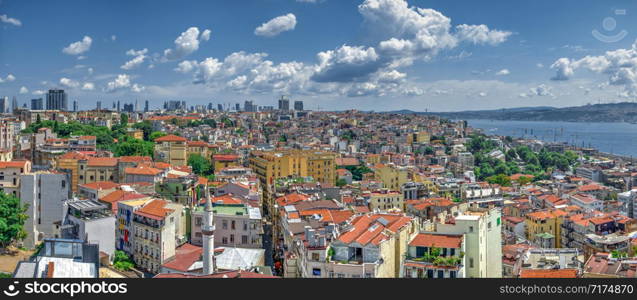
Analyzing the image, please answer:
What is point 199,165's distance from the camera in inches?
859

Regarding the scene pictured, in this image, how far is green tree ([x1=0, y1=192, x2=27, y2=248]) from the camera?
36.7 ft

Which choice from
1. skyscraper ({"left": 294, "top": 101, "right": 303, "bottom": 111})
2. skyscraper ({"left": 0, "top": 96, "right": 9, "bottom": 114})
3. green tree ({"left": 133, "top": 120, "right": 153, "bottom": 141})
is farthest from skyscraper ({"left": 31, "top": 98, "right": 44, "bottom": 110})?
skyscraper ({"left": 294, "top": 101, "right": 303, "bottom": 111})

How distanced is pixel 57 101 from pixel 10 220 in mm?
38658

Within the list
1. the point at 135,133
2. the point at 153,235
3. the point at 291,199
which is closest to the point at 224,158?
the point at 135,133

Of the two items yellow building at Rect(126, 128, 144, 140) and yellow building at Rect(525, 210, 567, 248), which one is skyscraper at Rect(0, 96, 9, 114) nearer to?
yellow building at Rect(126, 128, 144, 140)

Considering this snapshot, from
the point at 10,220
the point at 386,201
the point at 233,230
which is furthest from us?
the point at 386,201

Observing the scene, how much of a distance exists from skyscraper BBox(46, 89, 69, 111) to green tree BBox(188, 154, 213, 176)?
27.8 meters

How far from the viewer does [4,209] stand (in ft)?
37.3

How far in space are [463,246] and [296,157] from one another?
1287 centimetres

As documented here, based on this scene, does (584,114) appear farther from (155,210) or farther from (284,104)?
(155,210)

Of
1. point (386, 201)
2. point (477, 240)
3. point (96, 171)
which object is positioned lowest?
point (386, 201)

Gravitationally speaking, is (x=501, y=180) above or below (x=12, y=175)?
below
